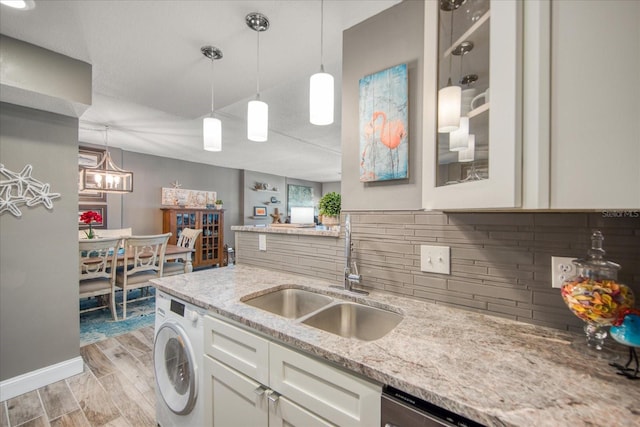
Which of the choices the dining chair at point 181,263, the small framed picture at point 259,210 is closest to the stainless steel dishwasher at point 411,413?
the dining chair at point 181,263

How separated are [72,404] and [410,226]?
→ 2.53 meters

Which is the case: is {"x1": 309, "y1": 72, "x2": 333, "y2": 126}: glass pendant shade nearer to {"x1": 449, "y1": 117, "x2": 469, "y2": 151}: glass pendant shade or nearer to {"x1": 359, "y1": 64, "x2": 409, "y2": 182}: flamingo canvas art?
{"x1": 359, "y1": 64, "x2": 409, "y2": 182}: flamingo canvas art

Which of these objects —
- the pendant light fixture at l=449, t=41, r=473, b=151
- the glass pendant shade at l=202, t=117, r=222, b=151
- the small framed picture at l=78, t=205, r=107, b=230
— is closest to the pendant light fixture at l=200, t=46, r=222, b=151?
the glass pendant shade at l=202, t=117, r=222, b=151

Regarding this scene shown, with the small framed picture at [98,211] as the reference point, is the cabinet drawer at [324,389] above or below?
below

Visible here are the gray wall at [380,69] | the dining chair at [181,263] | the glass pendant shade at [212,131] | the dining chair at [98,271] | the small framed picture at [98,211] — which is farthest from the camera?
the small framed picture at [98,211]

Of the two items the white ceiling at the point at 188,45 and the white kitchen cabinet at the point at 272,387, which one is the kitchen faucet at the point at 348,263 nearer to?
the white kitchen cabinet at the point at 272,387

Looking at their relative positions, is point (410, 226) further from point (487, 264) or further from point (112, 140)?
point (112, 140)

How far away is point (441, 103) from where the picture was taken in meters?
0.90

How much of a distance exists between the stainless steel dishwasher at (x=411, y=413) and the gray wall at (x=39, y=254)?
8.67 feet

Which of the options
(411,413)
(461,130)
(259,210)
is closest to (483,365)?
(411,413)

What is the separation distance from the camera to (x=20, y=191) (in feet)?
6.29

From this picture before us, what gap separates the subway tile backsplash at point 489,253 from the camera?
88 centimetres

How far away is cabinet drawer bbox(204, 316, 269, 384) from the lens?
100cm

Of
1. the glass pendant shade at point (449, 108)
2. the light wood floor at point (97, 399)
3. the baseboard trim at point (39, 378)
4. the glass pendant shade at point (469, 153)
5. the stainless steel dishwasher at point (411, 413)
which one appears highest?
the glass pendant shade at point (449, 108)
